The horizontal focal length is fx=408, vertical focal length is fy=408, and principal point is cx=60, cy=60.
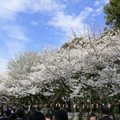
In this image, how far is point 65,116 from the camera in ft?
37.9

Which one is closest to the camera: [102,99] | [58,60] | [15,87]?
[102,99]

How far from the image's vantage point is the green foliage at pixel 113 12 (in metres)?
35.8

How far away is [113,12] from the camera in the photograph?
3644 cm

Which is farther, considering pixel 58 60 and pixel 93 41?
pixel 58 60

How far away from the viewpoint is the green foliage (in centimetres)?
3578

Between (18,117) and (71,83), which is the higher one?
(71,83)

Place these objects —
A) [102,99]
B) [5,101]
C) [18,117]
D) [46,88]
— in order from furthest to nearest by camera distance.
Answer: [5,101]
[46,88]
[102,99]
[18,117]

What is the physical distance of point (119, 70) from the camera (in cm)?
2128

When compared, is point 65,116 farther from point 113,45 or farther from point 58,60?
point 58,60

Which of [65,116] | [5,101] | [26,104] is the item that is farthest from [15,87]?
[65,116]

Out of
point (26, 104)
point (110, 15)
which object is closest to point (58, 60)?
point (110, 15)

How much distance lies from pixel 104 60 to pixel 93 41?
2394 mm

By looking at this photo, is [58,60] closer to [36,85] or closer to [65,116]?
[36,85]

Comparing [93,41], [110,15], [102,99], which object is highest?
[110,15]
